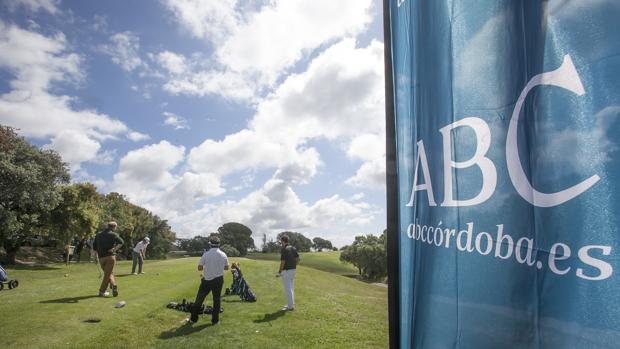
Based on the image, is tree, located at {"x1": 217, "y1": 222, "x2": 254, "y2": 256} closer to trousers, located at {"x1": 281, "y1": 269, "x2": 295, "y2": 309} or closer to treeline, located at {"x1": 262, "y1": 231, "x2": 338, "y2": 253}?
treeline, located at {"x1": 262, "y1": 231, "x2": 338, "y2": 253}

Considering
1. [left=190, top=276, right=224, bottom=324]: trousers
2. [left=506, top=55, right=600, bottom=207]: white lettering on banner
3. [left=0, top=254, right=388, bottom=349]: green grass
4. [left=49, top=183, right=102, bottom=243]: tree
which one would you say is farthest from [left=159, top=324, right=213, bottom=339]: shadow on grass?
[left=49, top=183, right=102, bottom=243]: tree

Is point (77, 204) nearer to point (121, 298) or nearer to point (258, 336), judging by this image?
point (121, 298)

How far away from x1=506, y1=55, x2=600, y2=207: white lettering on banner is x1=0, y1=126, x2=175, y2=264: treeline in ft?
137

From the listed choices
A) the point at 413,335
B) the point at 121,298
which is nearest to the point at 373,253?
the point at 121,298

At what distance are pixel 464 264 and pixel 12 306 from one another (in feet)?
A: 51.4

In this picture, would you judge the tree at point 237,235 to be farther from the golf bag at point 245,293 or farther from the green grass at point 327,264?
the golf bag at point 245,293

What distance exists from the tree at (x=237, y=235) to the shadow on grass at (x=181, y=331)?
443ft

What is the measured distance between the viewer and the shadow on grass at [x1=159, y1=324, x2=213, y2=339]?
1041 centimetres

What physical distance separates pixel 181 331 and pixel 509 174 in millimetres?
10862

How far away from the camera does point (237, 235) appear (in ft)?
482

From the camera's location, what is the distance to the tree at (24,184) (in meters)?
33.7

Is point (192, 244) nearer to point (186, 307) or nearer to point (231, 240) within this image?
point (231, 240)

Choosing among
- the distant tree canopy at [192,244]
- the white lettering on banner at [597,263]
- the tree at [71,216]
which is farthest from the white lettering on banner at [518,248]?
the distant tree canopy at [192,244]

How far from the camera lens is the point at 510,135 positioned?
2.48m
